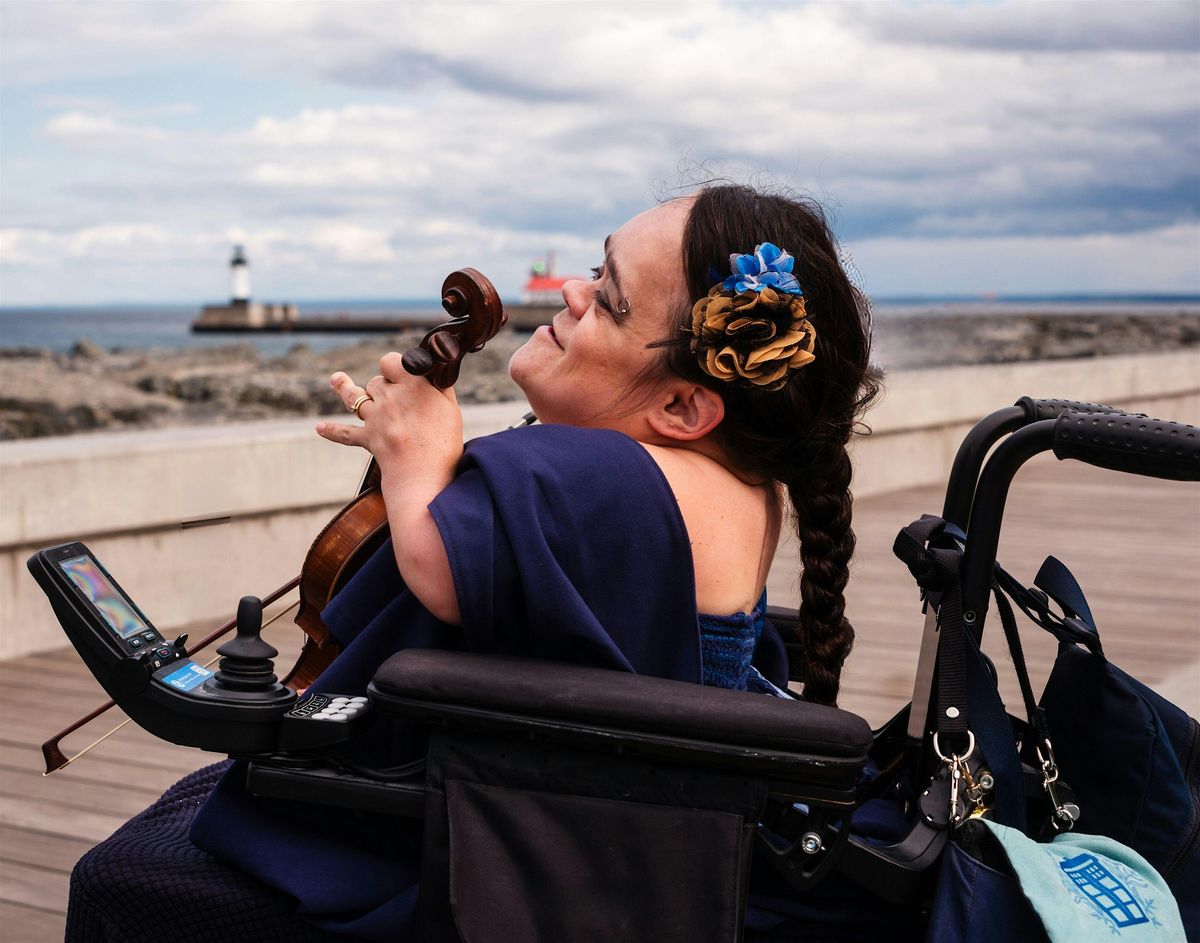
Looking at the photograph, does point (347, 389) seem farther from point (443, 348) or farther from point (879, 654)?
point (879, 654)

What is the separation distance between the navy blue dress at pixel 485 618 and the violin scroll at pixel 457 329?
9 centimetres

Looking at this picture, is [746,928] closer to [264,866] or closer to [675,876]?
[675,876]

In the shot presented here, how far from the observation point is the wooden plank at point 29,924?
7.63ft

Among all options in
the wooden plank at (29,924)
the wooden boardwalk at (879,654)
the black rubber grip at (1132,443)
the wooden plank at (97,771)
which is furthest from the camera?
the wooden plank at (97,771)

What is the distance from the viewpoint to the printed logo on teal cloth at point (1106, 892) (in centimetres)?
130

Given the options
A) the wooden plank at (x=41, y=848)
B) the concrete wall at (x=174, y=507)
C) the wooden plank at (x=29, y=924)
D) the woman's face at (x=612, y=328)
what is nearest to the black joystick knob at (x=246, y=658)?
the woman's face at (x=612, y=328)

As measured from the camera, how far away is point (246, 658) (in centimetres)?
132

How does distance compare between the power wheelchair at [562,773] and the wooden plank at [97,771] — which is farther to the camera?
the wooden plank at [97,771]

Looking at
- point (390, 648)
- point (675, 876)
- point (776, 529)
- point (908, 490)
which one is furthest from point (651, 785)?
point (908, 490)

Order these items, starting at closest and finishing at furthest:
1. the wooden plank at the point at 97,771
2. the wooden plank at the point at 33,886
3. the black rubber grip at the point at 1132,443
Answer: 1. the black rubber grip at the point at 1132,443
2. the wooden plank at the point at 33,886
3. the wooden plank at the point at 97,771

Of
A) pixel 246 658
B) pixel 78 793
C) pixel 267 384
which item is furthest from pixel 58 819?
pixel 267 384

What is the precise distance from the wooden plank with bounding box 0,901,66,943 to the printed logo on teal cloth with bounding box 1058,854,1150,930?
1.74 m

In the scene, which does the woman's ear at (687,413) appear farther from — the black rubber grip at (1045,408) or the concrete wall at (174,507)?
the concrete wall at (174,507)

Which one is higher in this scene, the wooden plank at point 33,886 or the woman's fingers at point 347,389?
the woman's fingers at point 347,389
